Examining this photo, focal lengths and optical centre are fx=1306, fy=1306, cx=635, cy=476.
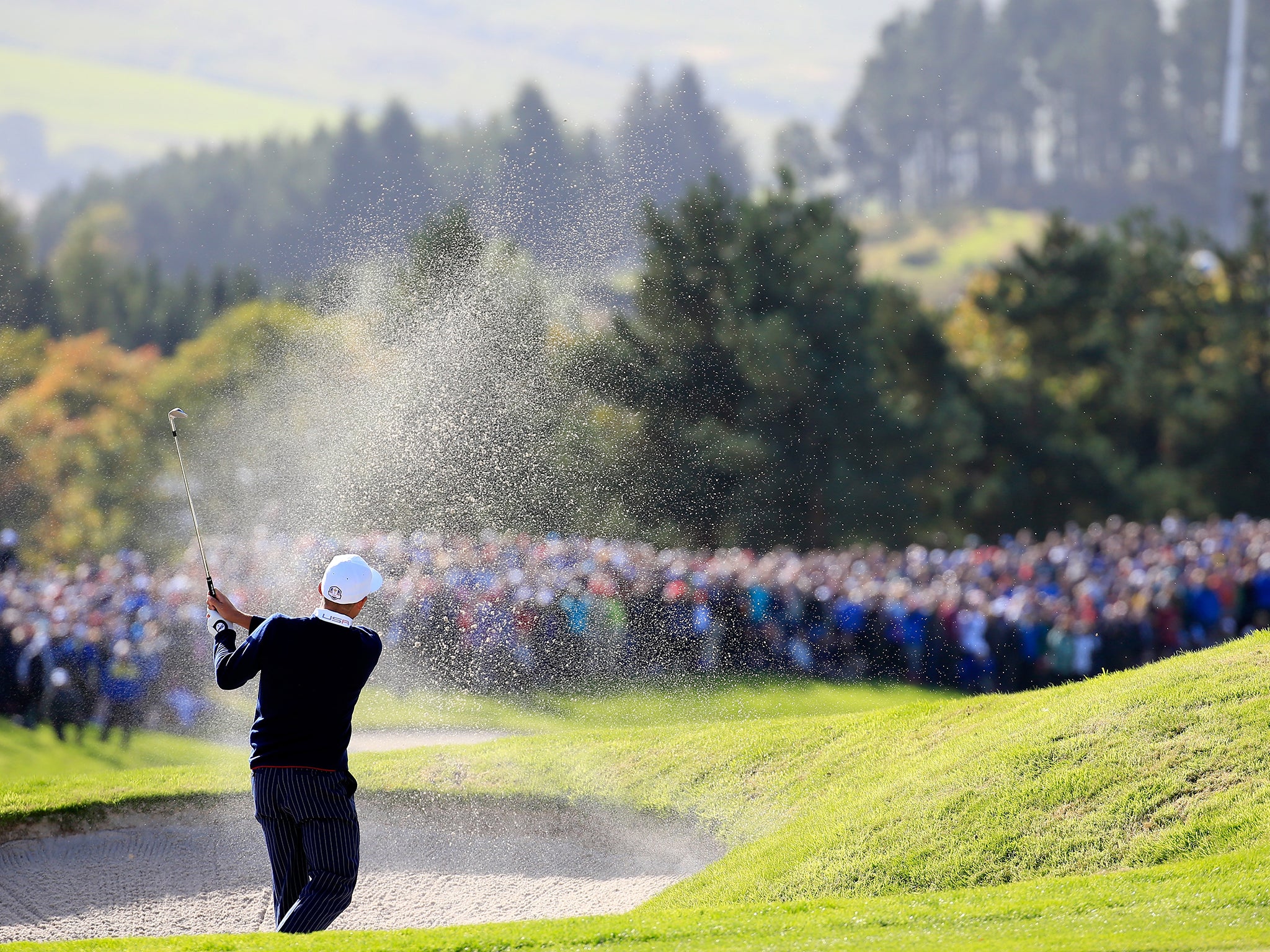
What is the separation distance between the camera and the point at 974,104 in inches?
5246

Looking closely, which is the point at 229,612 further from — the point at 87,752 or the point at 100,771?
the point at 87,752

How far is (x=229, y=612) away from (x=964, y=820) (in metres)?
5.04

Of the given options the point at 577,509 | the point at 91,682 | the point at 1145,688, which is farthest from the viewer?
the point at 577,509

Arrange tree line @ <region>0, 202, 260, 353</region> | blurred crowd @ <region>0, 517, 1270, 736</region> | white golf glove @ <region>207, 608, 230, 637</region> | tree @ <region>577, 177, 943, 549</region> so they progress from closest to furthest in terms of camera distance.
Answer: white golf glove @ <region>207, 608, 230, 637</region>, blurred crowd @ <region>0, 517, 1270, 736</region>, tree @ <region>577, 177, 943, 549</region>, tree line @ <region>0, 202, 260, 353</region>

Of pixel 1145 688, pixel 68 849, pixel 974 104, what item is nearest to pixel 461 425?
pixel 68 849

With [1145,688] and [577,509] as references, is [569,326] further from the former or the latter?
[1145,688]

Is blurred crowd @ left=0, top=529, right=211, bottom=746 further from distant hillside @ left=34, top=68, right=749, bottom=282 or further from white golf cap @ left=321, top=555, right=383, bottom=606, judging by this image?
distant hillside @ left=34, top=68, right=749, bottom=282

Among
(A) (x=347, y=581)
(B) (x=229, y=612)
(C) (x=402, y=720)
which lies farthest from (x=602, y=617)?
(A) (x=347, y=581)

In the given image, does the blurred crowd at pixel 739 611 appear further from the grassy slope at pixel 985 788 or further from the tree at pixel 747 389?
the grassy slope at pixel 985 788

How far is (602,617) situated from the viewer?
68.2ft

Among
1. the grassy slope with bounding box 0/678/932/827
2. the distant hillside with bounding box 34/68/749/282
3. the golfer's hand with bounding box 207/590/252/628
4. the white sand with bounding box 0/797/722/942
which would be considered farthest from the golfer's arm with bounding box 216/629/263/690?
the distant hillside with bounding box 34/68/749/282

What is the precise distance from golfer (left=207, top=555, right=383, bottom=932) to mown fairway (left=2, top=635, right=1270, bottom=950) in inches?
12.3

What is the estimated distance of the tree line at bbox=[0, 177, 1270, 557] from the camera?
2858 cm

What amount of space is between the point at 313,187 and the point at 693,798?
3250 inches
